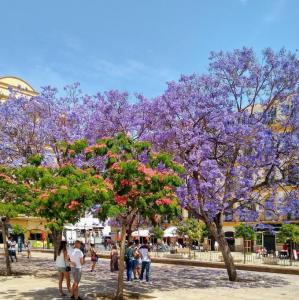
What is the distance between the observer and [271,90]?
19422 mm

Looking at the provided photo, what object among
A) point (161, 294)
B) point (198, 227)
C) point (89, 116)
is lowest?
point (161, 294)

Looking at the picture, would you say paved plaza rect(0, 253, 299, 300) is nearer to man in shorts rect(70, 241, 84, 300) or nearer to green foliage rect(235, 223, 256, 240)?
man in shorts rect(70, 241, 84, 300)

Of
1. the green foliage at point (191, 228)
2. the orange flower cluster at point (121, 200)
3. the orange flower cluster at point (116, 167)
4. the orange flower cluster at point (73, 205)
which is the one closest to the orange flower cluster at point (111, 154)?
the orange flower cluster at point (116, 167)

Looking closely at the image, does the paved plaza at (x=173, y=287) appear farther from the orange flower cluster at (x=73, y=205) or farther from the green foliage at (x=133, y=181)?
the orange flower cluster at (x=73, y=205)

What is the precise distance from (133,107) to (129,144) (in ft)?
28.9

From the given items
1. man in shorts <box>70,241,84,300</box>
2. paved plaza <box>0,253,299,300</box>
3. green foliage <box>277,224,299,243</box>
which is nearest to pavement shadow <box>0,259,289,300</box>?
paved plaza <box>0,253,299,300</box>

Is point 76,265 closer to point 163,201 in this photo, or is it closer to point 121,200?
point 121,200

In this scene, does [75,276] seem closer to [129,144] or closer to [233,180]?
[129,144]

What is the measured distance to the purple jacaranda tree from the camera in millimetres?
18438

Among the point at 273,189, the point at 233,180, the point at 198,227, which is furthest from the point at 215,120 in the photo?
the point at 198,227

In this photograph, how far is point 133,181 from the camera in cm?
1336

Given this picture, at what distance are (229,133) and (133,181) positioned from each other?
20.5 ft

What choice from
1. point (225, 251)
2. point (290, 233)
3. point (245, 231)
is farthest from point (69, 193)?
point (245, 231)

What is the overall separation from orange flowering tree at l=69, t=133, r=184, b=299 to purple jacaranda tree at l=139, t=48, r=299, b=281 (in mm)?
4536
